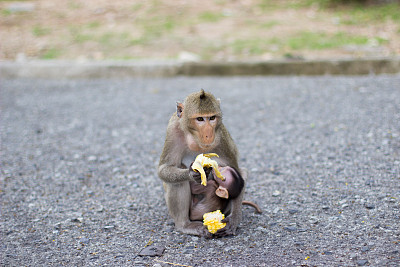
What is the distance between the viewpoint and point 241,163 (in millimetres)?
4602

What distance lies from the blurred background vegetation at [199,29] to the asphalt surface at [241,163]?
99cm

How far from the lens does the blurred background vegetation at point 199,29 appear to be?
8008mm

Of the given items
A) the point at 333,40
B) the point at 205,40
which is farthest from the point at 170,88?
the point at 333,40

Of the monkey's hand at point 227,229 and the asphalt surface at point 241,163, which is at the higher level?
the monkey's hand at point 227,229

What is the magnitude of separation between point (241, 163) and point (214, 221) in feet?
5.30

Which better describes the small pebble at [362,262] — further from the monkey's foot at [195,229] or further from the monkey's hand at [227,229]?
the monkey's foot at [195,229]

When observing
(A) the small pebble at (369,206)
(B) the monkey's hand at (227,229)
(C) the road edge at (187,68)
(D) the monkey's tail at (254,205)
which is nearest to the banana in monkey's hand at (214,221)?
(B) the monkey's hand at (227,229)

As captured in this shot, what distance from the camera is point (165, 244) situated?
308cm

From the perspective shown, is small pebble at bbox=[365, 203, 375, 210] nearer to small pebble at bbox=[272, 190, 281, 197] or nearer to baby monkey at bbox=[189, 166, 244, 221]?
small pebble at bbox=[272, 190, 281, 197]

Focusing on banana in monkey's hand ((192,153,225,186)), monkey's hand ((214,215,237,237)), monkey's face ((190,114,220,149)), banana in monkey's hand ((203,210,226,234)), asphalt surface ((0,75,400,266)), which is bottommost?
asphalt surface ((0,75,400,266))

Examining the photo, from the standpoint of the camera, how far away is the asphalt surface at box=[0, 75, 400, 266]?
2.97 meters

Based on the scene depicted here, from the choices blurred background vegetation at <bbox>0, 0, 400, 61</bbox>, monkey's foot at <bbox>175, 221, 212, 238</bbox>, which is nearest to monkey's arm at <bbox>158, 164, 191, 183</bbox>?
monkey's foot at <bbox>175, 221, 212, 238</bbox>

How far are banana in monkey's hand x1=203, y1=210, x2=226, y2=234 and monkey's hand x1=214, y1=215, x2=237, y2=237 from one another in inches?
2.3

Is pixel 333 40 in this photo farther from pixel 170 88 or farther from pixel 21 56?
pixel 21 56
